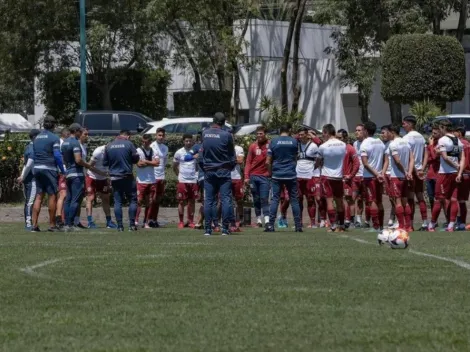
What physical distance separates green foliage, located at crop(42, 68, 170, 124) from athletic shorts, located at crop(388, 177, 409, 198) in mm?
34667

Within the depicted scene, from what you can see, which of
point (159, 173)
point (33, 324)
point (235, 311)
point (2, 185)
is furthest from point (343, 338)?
point (2, 185)

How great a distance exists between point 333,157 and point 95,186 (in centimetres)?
520

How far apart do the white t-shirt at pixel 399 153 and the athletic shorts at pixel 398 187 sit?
8 centimetres

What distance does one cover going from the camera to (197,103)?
53.2 m

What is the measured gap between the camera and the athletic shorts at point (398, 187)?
19250 mm

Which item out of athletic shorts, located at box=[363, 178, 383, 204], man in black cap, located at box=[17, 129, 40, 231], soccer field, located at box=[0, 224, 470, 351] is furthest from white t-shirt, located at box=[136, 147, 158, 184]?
soccer field, located at box=[0, 224, 470, 351]

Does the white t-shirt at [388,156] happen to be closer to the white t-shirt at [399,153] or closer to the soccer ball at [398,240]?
the white t-shirt at [399,153]

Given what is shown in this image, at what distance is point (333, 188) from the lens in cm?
2114

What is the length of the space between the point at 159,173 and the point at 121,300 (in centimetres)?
1341

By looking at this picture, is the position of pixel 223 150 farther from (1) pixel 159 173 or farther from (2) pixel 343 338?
(2) pixel 343 338

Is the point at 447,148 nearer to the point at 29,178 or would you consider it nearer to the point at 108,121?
the point at 29,178

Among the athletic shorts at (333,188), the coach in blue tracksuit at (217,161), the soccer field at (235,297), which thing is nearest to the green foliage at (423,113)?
the athletic shorts at (333,188)

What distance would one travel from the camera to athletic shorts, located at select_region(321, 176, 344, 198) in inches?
829

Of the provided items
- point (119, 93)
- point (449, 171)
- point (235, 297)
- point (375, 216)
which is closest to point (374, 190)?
point (375, 216)
